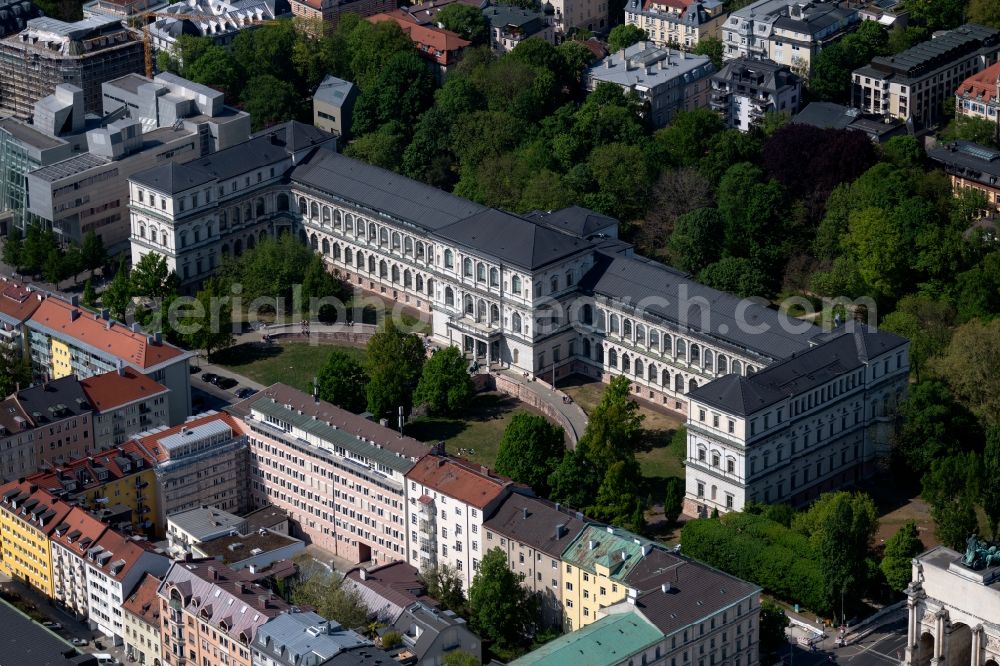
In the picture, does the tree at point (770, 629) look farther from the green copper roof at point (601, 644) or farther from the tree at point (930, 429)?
the tree at point (930, 429)

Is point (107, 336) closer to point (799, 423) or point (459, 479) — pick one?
point (459, 479)

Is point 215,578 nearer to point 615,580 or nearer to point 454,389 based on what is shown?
point 615,580

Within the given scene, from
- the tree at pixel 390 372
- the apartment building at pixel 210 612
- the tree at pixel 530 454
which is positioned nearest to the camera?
the apartment building at pixel 210 612

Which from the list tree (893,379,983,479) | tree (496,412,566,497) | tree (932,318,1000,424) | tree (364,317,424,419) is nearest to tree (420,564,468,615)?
tree (496,412,566,497)

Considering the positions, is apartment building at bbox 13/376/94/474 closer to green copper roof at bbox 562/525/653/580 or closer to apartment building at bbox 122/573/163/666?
apartment building at bbox 122/573/163/666

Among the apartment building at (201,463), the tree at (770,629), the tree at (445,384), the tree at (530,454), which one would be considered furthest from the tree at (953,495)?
the apartment building at (201,463)

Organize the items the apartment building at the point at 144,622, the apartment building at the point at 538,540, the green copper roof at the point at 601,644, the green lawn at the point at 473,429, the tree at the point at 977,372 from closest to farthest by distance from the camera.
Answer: the green copper roof at the point at 601,644 < the apartment building at the point at 144,622 < the apartment building at the point at 538,540 < the tree at the point at 977,372 < the green lawn at the point at 473,429
